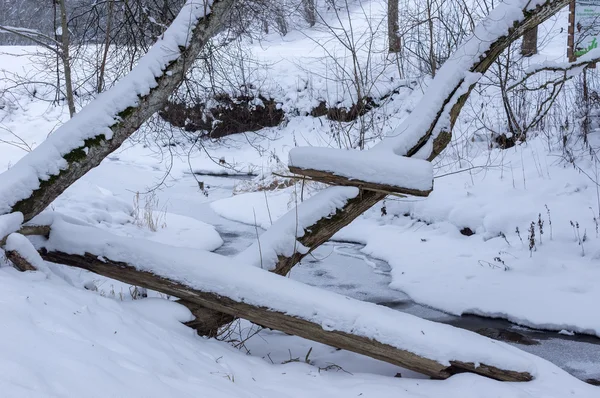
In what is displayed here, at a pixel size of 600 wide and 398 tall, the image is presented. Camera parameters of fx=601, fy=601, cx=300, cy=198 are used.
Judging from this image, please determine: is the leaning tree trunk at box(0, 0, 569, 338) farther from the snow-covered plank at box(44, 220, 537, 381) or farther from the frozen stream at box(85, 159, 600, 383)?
the frozen stream at box(85, 159, 600, 383)

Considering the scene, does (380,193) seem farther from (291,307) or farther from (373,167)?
(291,307)

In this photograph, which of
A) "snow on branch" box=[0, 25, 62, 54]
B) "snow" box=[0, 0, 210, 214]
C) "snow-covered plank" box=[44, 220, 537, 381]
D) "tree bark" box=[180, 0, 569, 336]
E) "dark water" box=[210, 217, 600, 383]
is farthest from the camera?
"snow on branch" box=[0, 25, 62, 54]

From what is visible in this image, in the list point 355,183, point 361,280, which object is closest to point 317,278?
point 361,280

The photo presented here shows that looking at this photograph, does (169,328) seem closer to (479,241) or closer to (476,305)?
(476,305)

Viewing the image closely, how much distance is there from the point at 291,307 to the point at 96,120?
6.06ft

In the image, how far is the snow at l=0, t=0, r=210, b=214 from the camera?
3.81 meters

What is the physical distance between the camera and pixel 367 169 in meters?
4.20

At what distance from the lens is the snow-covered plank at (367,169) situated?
4.16m

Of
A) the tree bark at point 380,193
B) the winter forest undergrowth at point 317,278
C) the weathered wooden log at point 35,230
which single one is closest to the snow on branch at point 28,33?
the winter forest undergrowth at point 317,278

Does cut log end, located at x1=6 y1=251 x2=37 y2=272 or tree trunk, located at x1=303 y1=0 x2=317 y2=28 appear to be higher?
tree trunk, located at x1=303 y1=0 x2=317 y2=28

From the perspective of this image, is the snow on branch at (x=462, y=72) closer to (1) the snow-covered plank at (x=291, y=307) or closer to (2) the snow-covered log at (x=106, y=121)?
(1) the snow-covered plank at (x=291, y=307)

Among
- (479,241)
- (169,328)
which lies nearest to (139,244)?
(169,328)

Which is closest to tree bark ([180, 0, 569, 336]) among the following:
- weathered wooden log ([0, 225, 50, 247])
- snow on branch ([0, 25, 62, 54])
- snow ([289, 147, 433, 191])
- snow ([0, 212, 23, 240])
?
snow ([289, 147, 433, 191])

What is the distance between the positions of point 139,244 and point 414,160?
6.52 ft
